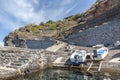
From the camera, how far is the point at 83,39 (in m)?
59.2

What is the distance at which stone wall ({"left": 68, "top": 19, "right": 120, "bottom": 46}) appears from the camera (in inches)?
2013

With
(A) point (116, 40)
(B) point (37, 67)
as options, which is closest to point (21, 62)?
(B) point (37, 67)

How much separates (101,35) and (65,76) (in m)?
21.0

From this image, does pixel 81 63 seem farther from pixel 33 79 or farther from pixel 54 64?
pixel 33 79

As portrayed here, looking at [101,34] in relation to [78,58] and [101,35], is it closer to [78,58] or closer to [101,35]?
[101,35]

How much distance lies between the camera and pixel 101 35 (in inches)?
2132

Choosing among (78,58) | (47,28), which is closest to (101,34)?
(78,58)

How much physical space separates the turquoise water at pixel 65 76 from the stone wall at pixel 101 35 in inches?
643

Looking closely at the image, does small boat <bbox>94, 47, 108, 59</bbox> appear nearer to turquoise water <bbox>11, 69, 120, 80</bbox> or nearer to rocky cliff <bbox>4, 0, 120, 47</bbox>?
turquoise water <bbox>11, 69, 120, 80</bbox>

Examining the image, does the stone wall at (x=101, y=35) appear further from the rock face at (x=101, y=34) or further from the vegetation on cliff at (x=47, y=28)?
the vegetation on cliff at (x=47, y=28)

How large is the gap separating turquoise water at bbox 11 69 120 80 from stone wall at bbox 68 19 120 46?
1634 cm

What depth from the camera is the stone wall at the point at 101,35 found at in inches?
2013

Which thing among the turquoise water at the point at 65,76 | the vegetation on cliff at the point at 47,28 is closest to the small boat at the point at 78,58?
the turquoise water at the point at 65,76

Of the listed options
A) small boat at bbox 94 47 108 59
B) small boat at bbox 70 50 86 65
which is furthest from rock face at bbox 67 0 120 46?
small boat at bbox 70 50 86 65
